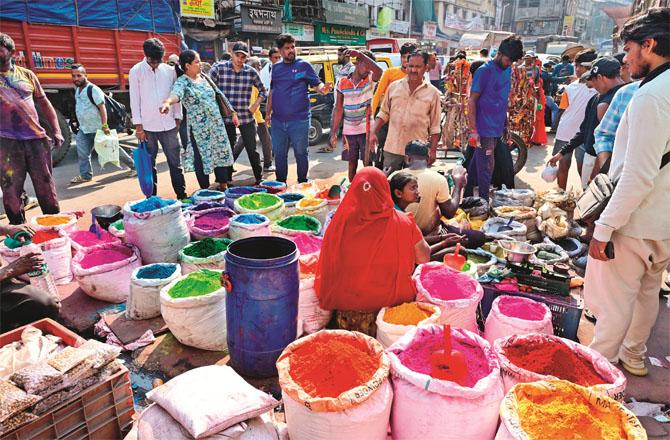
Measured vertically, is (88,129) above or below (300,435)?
above

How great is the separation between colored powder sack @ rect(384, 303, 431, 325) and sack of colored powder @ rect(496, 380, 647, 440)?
0.82m

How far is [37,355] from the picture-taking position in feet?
7.41

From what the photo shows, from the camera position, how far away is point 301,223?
13.5 feet

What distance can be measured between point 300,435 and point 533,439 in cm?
94

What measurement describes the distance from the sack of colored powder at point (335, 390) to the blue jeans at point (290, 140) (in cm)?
426

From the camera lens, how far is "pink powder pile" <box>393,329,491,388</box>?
1.94 m

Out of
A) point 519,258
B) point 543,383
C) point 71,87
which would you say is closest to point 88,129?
point 71,87

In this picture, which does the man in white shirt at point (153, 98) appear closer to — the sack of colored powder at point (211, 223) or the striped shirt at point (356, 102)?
the sack of colored powder at point (211, 223)

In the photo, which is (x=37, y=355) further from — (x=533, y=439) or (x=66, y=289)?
(x=533, y=439)

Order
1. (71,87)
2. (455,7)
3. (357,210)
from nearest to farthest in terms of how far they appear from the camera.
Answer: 1. (357,210)
2. (71,87)
3. (455,7)

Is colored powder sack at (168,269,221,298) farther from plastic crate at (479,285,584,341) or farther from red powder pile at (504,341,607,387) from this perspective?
plastic crate at (479,285,584,341)

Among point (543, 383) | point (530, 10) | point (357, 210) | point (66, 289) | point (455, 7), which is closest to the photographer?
point (543, 383)

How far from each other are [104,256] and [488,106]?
14.2ft

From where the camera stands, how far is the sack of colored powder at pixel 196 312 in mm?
2801
